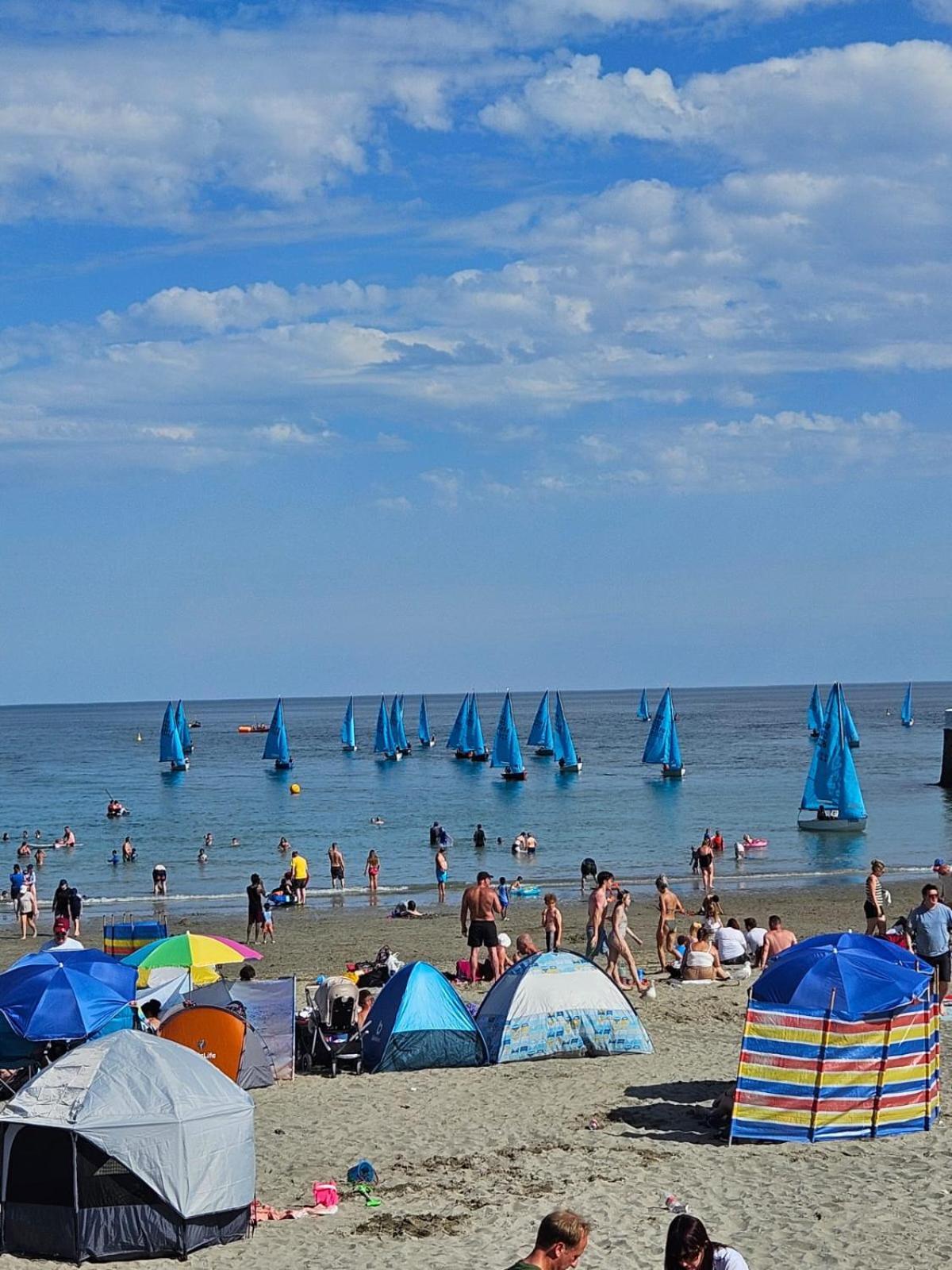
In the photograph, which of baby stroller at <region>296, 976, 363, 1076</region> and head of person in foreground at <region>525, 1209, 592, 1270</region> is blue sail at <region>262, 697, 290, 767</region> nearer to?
baby stroller at <region>296, 976, 363, 1076</region>

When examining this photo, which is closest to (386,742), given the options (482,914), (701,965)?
(482,914)

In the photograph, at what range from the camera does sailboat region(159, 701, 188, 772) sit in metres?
87.3

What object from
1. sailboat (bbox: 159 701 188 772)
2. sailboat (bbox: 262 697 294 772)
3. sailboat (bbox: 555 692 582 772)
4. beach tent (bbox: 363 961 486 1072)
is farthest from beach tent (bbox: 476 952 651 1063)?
sailboat (bbox: 159 701 188 772)

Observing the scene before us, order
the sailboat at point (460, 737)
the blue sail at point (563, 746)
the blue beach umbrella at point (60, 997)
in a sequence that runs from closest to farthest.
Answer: the blue beach umbrella at point (60, 997) < the blue sail at point (563, 746) < the sailboat at point (460, 737)

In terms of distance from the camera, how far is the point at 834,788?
48.8 metres

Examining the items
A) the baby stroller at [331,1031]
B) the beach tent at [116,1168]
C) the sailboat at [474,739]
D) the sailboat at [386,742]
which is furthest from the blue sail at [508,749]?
the beach tent at [116,1168]

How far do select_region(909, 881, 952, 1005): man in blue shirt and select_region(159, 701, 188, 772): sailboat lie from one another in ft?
241

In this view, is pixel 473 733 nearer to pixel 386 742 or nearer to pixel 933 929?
pixel 386 742

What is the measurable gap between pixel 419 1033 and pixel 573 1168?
12.0ft

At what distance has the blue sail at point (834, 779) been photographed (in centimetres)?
4853

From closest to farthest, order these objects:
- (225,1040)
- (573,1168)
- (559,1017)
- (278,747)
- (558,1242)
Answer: (558,1242), (573,1168), (225,1040), (559,1017), (278,747)

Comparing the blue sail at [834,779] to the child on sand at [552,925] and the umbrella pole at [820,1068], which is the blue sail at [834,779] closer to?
the child on sand at [552,925]

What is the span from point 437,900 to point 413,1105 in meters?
20.3

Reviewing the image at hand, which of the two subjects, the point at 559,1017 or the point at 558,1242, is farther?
the point at 559,1017
